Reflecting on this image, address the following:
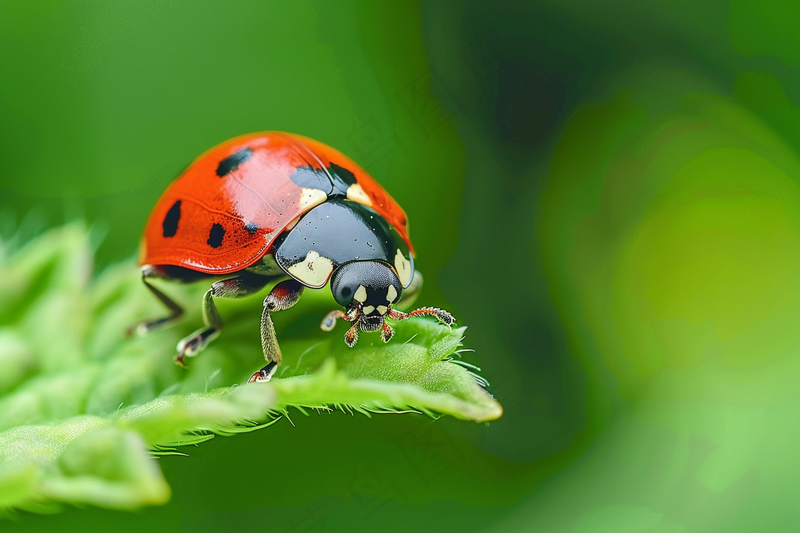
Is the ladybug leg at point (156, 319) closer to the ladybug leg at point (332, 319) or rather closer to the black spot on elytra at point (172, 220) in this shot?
the black spot on elytra at point (172, 220)

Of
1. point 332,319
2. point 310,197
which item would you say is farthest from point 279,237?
point 332,319

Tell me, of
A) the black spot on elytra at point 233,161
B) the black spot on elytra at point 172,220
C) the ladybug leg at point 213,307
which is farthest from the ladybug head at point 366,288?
the black spot on elytra at point 172,220

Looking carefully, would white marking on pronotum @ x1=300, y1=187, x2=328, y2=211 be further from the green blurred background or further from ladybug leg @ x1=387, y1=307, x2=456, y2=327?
the green blurred background

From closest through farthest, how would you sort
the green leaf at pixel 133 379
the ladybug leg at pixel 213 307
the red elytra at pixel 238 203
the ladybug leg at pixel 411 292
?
the green leaf at pixel 133 379 < the ladybug leg at pixel 213 307 < the red elytra at pixel 238 203 < the ladybug leg at pixel 411 292

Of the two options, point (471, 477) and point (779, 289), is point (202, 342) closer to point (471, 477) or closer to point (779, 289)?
point (471, 477)

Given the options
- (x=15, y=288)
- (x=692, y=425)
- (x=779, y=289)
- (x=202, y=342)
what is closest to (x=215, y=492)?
(x=202, y=342)
